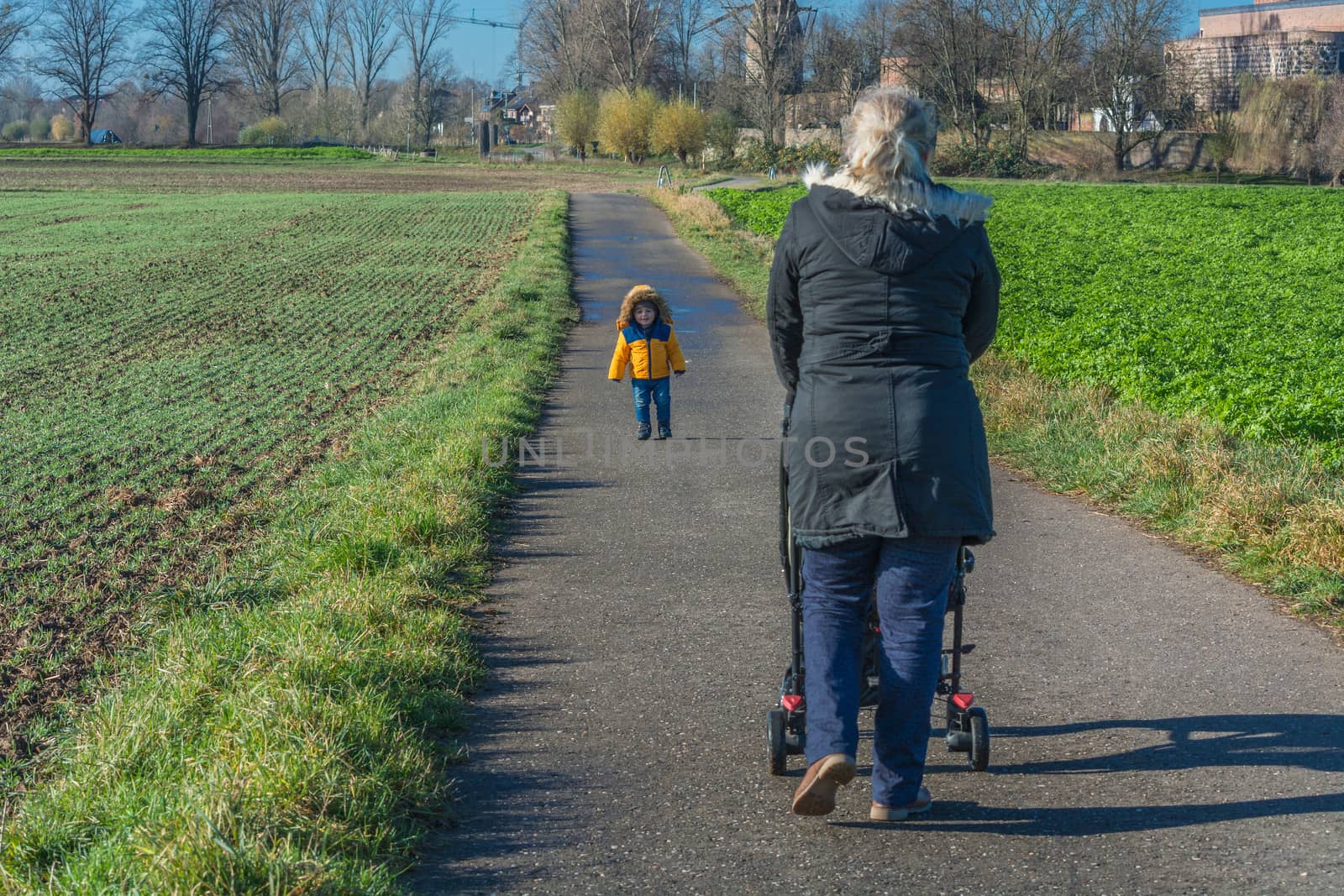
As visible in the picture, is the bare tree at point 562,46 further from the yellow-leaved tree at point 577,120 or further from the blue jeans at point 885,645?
the blue jeans at point 885,645

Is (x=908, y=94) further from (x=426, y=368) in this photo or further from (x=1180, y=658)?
(x=426, y=368)

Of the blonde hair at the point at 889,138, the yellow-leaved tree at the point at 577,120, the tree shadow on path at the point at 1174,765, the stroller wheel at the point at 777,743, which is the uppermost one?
the yellow-leaved tree at the point at 577,120

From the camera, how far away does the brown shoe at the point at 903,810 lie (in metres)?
3.57

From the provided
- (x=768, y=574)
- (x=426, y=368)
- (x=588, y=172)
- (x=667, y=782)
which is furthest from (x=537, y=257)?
(x=588, y=172)

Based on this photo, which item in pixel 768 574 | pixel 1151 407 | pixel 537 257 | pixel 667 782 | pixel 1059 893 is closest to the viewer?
pixel 1059 893

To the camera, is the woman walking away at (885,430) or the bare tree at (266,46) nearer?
the woman walking away at (885,430)

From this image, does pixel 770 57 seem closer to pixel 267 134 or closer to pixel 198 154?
pixel 198 154

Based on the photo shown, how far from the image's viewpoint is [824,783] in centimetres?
344

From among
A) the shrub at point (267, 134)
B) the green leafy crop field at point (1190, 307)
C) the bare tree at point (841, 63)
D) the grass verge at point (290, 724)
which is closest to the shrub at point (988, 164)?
the bare tree at point (841, 63)

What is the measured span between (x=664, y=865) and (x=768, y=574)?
2.84 meters

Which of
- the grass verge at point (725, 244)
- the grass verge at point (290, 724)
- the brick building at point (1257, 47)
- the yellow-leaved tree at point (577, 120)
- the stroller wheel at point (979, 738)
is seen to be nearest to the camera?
the grass verge at point (290, 724)

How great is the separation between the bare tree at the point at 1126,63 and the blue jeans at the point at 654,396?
2811 inches

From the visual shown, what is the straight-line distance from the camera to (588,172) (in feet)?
253

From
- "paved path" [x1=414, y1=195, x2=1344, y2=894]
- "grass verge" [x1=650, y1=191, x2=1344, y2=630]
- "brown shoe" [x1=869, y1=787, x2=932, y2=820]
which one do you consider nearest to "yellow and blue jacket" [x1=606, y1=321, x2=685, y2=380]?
"paved path" [x1=414, y1=195, x2=1344, y2=894]
